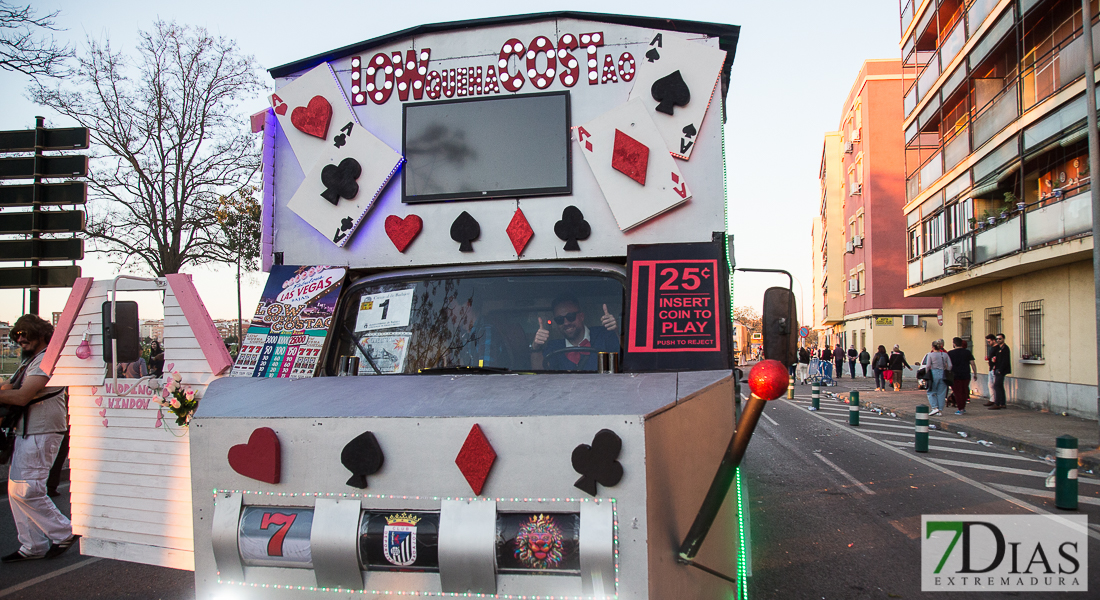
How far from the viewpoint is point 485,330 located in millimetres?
3871

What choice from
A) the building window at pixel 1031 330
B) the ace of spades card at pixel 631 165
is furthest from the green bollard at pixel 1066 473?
the building window at pixel 1031 330

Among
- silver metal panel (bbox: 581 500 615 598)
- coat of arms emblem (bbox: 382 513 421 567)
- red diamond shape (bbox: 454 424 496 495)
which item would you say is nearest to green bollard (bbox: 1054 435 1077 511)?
silver metal panel (bbox: 581 500 615 598)

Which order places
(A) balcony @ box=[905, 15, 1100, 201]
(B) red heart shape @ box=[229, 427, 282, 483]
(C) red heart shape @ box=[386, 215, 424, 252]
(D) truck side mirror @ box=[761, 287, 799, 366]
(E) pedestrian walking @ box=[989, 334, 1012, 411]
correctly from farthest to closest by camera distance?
1. (E) pedestrian walking @ box=[989, 334, 1012, 411]
2. (A) balcony @ box=[905, 15, 1100, 201]
3. (C) red heart shape @ box=[386, 215, 424, 252]
4. (D) truck side mirror @ box=[761, 287, 799, 366]
5. (B) red heart shape @ box=[229, 427, 282, 483]


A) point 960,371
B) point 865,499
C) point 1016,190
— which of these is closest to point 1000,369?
point 960,371

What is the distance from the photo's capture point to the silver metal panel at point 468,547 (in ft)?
7.87

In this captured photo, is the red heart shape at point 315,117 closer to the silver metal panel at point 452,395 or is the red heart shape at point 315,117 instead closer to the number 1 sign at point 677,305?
the silver metal panel at point 452,395

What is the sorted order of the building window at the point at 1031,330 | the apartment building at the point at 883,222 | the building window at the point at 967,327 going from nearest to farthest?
the building window at the point at 1031,330
the building window at the point at 967,327
the apartment building at the point at 883,222

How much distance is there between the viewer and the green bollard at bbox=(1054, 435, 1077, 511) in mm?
7375

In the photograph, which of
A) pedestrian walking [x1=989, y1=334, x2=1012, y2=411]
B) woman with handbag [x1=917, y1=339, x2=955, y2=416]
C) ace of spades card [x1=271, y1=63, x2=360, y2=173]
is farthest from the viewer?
pedestrian walking [x1=989, y1=334, x2=1012, y2=411]

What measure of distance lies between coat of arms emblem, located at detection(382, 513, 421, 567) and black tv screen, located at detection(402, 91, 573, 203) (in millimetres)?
2044

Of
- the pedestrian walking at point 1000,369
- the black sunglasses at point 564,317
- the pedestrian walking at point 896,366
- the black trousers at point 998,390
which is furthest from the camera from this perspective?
the pedestrian walking at point 896,366

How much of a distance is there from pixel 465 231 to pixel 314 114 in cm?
123

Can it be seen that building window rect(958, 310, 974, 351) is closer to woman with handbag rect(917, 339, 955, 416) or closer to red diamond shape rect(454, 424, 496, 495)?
woman with handbag rect(917, 339, 955, 416)

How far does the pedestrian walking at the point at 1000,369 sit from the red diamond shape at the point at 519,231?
18496mm
